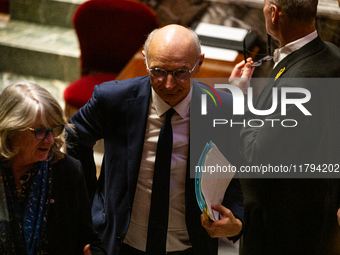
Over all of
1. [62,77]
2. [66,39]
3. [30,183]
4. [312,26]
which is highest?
[312,26]

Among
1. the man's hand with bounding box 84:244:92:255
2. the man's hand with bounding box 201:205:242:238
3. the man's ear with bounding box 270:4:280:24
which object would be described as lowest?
the man's hand with bounding box 84:244:92:255

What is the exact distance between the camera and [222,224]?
1.62 metres

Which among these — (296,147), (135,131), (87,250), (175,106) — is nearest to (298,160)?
(296,147)

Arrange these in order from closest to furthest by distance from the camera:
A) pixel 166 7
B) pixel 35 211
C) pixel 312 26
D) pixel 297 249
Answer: pixel 35 211 < pixel 312 26 < pixel 297 249 < pixel 166 7

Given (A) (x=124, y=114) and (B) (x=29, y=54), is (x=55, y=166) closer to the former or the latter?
(A) (x=124, y=114)

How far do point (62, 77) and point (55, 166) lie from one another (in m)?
3.44

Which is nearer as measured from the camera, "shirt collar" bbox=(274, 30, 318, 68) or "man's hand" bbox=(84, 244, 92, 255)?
"man's hand" bbox=(84, 244, 92, 255)

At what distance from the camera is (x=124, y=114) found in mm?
1719

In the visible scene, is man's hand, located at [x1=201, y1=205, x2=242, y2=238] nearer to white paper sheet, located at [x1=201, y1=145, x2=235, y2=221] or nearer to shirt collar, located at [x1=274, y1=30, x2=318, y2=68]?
white paper sheet, located at [x1=201, y1=145, x2=235, y2=221]

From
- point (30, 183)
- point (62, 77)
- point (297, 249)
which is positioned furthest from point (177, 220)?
point (62, 77)

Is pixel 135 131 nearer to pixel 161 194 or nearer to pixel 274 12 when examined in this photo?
pixel 161 194

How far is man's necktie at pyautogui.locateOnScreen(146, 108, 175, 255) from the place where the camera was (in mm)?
1678

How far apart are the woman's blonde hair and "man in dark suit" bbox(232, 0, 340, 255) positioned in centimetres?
95

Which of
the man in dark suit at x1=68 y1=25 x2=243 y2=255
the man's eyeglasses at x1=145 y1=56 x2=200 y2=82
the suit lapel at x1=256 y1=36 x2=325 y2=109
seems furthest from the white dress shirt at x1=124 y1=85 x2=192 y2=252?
the suit lapel at x1=256 y1=36 x2=325 y2=109
